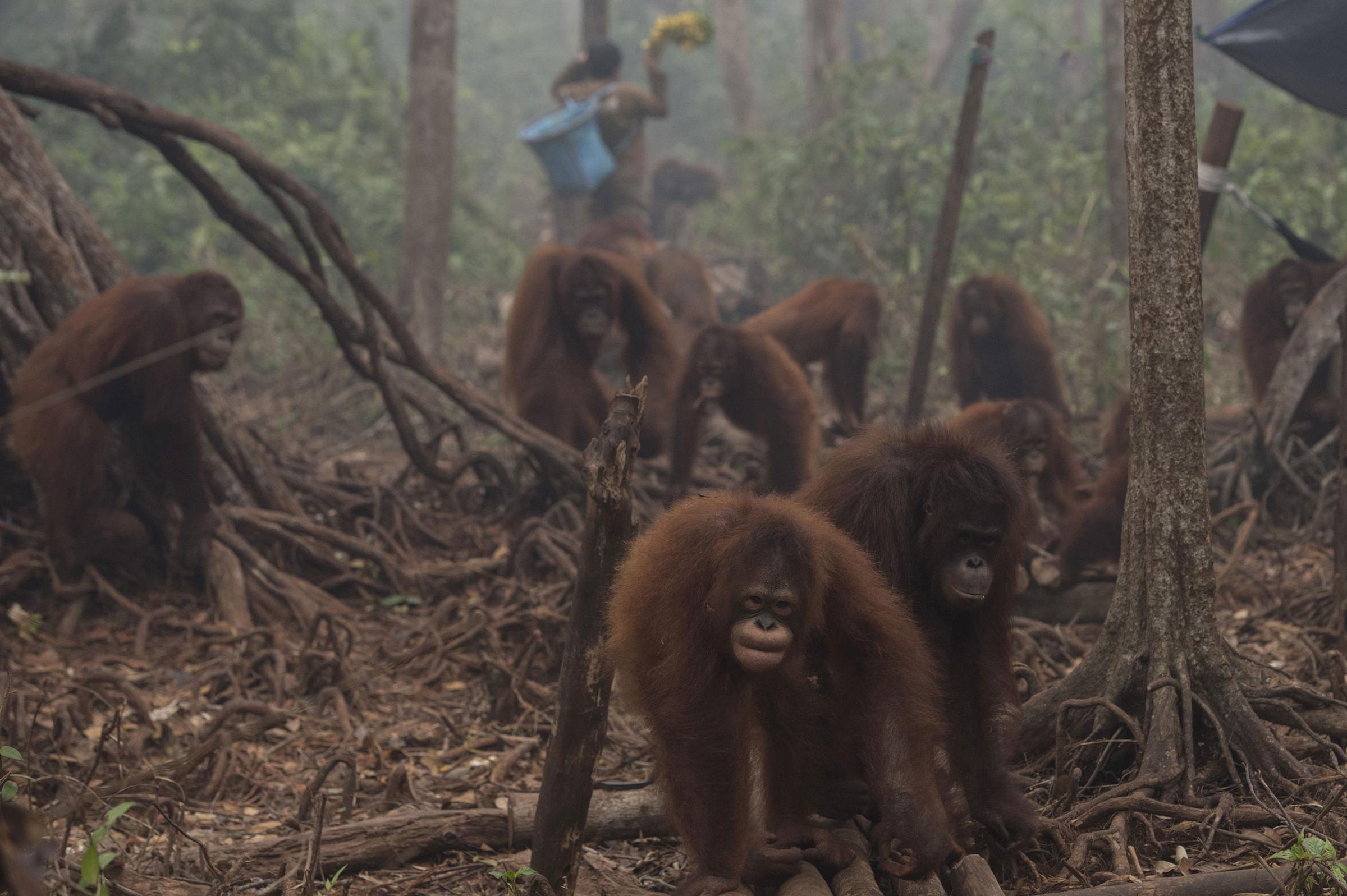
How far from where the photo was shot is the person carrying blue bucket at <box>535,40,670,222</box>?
11742 mm

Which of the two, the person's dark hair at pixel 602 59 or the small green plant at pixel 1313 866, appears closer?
the small green plant at pixel 1313 866

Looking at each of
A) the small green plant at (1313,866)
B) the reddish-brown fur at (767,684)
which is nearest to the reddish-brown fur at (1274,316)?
the small green plant at (1313,866)

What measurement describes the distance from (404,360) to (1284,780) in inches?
188

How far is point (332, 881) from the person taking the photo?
2.73m

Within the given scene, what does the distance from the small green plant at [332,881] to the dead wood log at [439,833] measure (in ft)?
0.16

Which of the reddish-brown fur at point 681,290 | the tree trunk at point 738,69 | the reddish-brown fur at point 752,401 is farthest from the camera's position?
the tree trunk at point 738,69

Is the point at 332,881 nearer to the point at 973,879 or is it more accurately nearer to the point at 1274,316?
the point at 973,879

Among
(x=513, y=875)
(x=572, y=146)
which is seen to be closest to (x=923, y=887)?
(x=513, y=875)

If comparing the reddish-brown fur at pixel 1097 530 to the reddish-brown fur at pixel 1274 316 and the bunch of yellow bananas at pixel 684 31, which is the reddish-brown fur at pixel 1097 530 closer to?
the reddish-brown fur at pixel 1274 316

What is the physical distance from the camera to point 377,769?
417 centimetres

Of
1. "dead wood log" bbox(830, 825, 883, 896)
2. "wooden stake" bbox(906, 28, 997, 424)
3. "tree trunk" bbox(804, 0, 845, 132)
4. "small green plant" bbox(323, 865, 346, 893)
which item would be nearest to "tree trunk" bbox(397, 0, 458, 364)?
"wooden stake" bbox(906, 28, 997, 424)

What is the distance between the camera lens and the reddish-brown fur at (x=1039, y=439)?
5.74 meters

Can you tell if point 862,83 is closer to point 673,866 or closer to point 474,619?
point 474,619

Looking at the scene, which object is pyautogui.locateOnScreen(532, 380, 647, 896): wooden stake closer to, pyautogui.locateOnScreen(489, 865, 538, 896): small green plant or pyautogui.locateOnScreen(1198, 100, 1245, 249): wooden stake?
pyautogui.locateOnScreen(489, 865, 538, 896): small green plant
